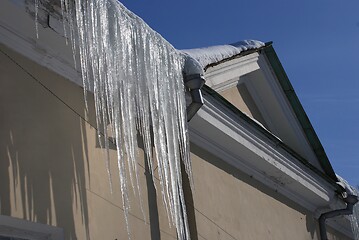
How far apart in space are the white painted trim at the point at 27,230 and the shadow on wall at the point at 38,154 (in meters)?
0.03

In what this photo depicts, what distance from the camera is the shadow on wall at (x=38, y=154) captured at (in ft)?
10.8

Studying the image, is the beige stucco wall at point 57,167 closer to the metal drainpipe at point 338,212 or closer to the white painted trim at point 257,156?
the white painted trim at point 257,156

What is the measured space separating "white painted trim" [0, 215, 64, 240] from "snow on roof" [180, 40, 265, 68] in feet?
6.69

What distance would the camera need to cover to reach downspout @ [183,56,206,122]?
4.36m

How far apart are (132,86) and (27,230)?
102cm

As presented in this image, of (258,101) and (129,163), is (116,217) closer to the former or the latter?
(129,163)

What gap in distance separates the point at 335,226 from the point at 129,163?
185 inches

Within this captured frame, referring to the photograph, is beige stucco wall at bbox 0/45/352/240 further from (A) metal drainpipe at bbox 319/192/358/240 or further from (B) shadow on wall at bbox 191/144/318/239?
(A) metal drainpipe at bbox 319/192/358/240

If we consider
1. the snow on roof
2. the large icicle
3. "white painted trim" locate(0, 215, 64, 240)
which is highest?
the snow on roof

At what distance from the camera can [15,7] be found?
317 cm

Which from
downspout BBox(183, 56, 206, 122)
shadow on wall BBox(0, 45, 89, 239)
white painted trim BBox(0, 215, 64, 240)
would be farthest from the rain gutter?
white painted trim BBox(0, 215, 64, 240)

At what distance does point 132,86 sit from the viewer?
375 cm

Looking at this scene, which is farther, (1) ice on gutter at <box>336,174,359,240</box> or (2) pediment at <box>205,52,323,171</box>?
(1) ice on gutter at <box>336,174,359,240</box>

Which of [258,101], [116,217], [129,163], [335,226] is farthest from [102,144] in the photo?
[335,226]
